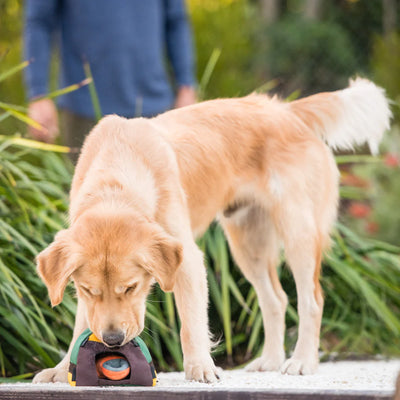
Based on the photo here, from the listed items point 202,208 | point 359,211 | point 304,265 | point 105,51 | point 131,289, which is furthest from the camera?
point 359,211

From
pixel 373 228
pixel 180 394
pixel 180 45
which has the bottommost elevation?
pixel 373 228

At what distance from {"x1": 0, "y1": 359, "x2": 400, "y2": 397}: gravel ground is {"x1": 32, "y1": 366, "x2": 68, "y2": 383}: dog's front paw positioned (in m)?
0.10

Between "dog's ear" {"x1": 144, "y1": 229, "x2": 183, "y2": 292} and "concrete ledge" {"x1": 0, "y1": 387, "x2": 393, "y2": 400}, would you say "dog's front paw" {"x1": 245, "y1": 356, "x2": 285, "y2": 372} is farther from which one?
"concrete ledge" {"x1": 0, "y1": 387, "x2": 393, "y2": 400}

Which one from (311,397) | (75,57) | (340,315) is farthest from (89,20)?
(311,397)

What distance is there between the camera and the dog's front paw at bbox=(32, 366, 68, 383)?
3.16 metres

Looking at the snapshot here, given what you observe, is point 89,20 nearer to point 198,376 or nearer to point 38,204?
point 38,204

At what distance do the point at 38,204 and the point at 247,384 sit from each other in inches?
68.6

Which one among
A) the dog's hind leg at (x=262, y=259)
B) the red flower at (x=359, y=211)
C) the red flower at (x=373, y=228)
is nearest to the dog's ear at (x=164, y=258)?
the dog's hind leg at (x=262, y=259)

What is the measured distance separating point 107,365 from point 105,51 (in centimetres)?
270

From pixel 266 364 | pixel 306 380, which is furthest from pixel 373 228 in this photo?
pixel 306 380

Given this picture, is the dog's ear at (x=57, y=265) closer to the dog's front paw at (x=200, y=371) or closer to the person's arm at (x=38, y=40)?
the dog's front paw at (x=200, y=371)

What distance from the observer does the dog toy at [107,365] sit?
2859 millimetres

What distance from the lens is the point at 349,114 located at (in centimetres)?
408

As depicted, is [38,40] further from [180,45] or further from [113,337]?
[113,337]
